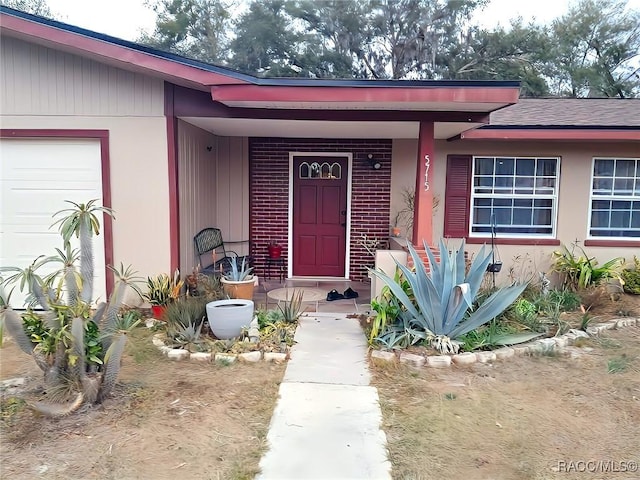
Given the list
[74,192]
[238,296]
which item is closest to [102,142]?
[74,192]

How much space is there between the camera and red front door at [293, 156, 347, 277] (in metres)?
8.09

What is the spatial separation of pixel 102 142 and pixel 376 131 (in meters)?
3.64

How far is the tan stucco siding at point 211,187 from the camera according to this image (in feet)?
20.5

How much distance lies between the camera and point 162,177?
18.8 feet

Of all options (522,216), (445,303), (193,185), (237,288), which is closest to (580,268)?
(522,216)

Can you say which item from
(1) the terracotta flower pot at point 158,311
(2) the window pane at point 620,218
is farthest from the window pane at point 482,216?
(1) the terracotta flower pot at point 158,311

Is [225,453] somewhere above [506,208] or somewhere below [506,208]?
below

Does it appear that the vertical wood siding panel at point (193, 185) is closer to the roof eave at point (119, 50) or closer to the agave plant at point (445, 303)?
the roof eave at point (119, 50)

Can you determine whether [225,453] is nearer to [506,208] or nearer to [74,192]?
[74,192]

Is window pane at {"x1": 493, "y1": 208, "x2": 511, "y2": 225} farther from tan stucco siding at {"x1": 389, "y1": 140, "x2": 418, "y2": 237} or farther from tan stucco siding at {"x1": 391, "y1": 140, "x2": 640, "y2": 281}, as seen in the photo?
tan stucco siding at {"x1": 389, "y1": 140, "x2": 418, "y2": 237}

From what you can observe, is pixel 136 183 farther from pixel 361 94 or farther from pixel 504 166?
pixel 504 166

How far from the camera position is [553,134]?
6801 mm

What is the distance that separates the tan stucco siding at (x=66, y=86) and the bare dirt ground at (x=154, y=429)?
309 cm

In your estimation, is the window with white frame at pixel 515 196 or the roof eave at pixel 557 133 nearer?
the roof eave at pixel 557 133
